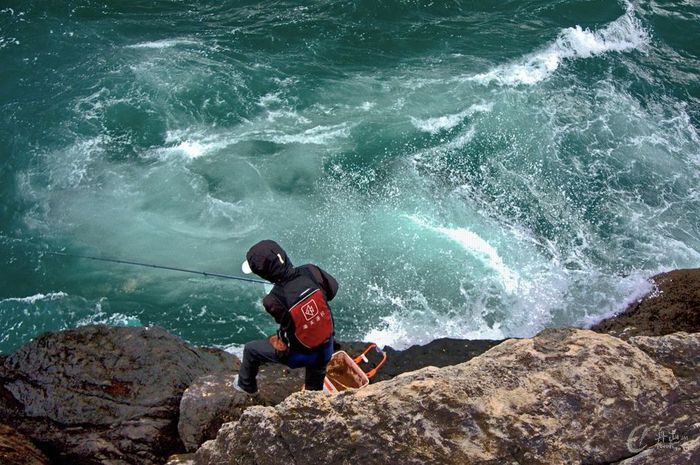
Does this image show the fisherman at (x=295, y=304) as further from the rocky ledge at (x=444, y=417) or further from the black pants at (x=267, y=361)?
the rocky ledge at (x=444, y=417)

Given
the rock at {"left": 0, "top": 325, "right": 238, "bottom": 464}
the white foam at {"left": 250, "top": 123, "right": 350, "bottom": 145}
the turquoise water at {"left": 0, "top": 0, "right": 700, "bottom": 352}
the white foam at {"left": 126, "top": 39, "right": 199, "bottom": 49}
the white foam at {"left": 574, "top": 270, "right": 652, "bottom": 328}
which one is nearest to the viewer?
the rock at {"left": 0, "top": 325, "right": 238, "bottom": 464}

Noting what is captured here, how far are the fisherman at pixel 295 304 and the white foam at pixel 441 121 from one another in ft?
29.9

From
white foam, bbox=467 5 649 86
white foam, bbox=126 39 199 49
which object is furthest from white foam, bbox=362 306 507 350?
white foam, bbox=126 39 199 49

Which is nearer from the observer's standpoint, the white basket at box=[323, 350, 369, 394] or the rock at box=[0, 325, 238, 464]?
the rock at box=[0, 325, 238, 464]

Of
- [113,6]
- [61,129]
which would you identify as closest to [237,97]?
[61,129]

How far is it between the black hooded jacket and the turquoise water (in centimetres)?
521

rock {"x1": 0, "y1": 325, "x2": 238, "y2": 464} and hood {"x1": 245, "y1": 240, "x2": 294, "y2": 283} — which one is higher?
hood {"x1": 245, "y1": 240, "x2": 294, "y2": 283}

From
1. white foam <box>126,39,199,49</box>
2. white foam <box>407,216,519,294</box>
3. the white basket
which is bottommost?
white foam <box>407,216,519,294</box>

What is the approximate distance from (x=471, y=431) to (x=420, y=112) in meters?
10.8

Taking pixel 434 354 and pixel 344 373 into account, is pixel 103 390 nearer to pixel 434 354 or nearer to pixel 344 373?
pixel 344 373

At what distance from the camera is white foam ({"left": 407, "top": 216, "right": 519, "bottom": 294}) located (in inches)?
449

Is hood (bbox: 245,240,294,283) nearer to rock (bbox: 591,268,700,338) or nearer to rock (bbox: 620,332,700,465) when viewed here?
rock (bbox: 620,332,700,465)

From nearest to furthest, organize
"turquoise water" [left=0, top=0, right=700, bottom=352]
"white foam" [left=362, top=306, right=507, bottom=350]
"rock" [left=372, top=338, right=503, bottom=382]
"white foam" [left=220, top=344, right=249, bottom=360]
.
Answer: "rock" [left=372, top=338, right=503, bottom=382] → "white foam" [left=220, top=344, right=249, bottom=360] → "white foam" [left=362, top=306, right=507, bottom=350] → "turquoise water" [left=0, top=0, right=700, bottom=352]

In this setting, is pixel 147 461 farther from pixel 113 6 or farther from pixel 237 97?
pixel 113 6
